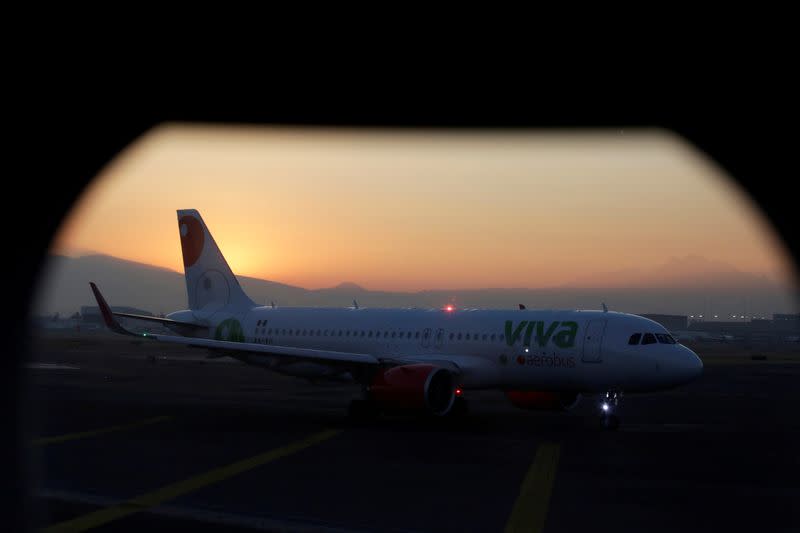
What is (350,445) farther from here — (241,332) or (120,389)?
(120,389)

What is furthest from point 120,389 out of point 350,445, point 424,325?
point 350,445

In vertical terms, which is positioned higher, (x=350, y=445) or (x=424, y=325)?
(x=424, y=325)

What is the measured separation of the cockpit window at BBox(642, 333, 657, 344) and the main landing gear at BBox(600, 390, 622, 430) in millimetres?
1687

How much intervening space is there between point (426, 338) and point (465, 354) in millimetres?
1765

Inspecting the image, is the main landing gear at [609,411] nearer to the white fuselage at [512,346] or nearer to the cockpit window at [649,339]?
the white fuselage at [512,346]

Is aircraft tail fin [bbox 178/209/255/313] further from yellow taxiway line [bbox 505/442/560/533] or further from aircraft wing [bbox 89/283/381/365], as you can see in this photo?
yellow taxiway line [bbox 505/442/560/533]

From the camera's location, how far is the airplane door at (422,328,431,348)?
98.6ft

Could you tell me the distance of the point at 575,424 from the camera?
27438 mm

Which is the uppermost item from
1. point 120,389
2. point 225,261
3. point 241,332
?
point 225,261

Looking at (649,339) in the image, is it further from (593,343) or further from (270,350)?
(270,350)

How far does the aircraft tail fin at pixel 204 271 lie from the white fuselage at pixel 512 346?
393cm

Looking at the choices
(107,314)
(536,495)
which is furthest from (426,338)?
(536,495)

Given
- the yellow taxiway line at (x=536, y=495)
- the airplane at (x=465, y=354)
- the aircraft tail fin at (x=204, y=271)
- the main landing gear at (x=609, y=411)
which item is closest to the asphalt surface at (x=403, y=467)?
the yellow taxiway line at (x=536, y=495)

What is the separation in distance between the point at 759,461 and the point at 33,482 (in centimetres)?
1434
